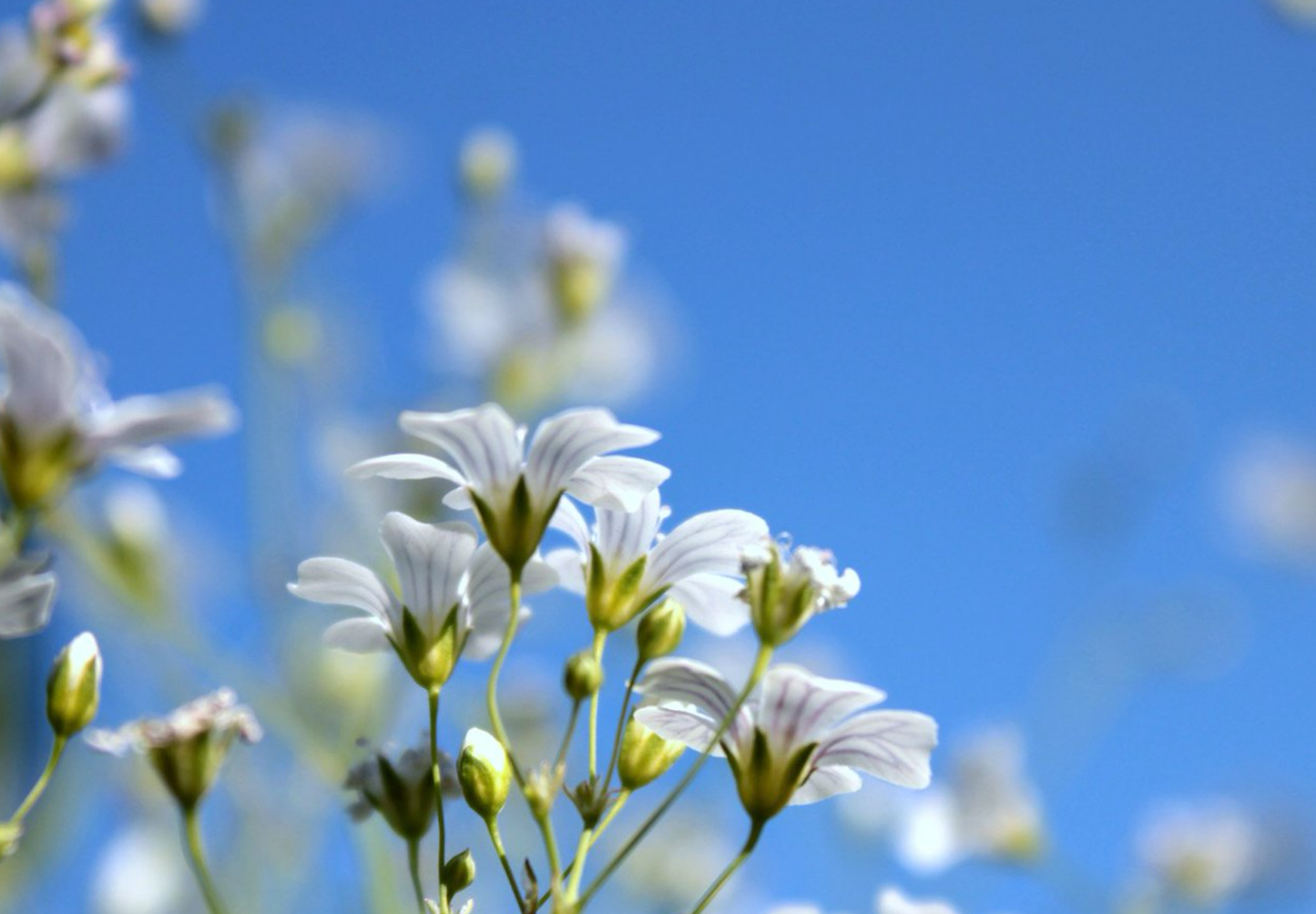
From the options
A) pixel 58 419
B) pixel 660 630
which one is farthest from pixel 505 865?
pixel 58 419

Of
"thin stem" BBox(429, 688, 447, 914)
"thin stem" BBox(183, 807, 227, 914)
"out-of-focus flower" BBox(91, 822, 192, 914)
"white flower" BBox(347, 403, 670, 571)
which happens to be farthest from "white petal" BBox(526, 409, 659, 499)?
"out-of-focus flower" BBox(91, 822, 192, 914)

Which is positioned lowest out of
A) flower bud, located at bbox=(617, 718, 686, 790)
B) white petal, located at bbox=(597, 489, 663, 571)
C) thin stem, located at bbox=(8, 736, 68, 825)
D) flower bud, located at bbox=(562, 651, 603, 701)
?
thin stem, located at bbox=(8, 736, 68, 825)

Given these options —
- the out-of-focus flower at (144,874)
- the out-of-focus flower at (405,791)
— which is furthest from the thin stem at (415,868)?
the out-of-focus flower at (144,874)

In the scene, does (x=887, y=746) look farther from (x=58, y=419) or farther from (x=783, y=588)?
(x=58, y=419)

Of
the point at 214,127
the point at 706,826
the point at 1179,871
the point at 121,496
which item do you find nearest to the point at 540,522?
the point at 121,496

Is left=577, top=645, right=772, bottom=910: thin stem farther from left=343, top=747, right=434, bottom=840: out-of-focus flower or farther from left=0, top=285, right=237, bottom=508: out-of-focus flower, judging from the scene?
left=0, top=285, right=237, bottom=508: out-of-focus flower

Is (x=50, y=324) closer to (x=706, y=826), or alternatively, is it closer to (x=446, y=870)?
(x=446, y=870)

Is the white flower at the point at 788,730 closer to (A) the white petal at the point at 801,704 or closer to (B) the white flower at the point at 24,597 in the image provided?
(A) the white petal at the point at 801,704
